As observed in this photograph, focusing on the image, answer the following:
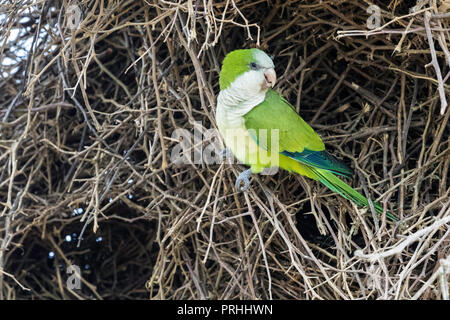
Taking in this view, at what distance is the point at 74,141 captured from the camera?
5.92 feet

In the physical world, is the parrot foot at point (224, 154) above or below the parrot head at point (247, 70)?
below

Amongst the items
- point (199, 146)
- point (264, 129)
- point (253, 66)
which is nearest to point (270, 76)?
point (253, 66)

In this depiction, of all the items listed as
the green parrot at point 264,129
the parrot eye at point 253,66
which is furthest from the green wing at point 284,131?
the parrot eye at point 253,66

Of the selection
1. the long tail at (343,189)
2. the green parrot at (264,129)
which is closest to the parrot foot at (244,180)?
the green parrot at (264,129)

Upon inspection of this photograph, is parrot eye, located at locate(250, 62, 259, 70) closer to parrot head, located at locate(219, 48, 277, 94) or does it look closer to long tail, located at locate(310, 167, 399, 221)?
parrot head, located at locate(219, 48, 277, 94)

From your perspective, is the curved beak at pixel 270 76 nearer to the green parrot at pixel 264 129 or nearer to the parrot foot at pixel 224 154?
the green parrot at pixel 264 129

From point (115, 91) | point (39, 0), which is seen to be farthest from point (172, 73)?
point (39, 0)

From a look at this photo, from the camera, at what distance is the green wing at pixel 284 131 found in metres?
1.53

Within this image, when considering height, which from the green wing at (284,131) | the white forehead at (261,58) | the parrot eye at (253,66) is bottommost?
the green wing at (284,131)

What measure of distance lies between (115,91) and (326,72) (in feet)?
2.18

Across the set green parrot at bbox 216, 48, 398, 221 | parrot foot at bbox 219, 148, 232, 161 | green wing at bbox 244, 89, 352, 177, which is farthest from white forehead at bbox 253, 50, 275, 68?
parrot foot at bbox 219, 148, 232, 161

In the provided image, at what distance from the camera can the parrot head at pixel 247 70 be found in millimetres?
1468

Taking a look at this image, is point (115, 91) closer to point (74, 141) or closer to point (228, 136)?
point (74, 141)

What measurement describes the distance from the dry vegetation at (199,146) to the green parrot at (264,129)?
0.04 meters
